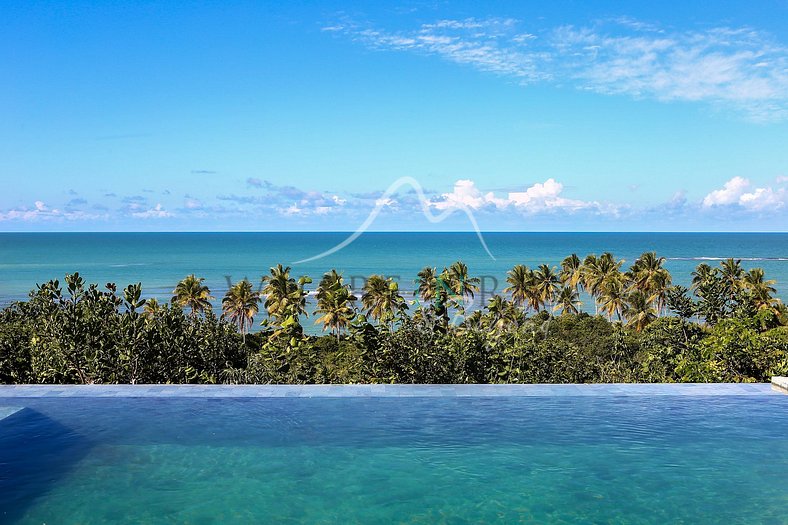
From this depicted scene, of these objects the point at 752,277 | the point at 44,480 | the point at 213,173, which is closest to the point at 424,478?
the point at 44,480

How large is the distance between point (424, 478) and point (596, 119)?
6507 cm

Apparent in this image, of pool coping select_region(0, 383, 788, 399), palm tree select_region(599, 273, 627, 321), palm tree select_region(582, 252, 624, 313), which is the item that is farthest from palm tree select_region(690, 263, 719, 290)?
palm tree select_region(582, 252, 624, 313)

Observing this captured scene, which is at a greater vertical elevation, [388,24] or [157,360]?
[388,24]

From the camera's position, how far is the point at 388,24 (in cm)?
3588

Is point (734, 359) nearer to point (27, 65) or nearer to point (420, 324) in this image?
point (420, 324)

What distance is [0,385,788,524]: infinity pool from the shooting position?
556 cm

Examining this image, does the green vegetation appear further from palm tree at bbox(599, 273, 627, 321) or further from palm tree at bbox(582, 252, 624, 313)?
palm tree at bbox(582, 252, 624, 313)

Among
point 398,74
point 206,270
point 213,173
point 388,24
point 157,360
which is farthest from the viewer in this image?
point 206,270

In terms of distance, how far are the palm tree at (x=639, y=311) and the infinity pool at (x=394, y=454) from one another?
158 ft

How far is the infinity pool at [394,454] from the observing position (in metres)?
5.56

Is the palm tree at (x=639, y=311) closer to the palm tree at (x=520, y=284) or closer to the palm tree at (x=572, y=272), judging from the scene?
the palm tree at (x=572, y=272)

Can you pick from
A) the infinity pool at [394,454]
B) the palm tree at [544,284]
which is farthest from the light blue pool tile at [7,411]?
the palm tree at [544,284]

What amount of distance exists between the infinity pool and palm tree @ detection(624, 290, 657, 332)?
48228 millimetres

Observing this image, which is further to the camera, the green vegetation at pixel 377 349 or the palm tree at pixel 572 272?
the palm tree at pixel 572 272
